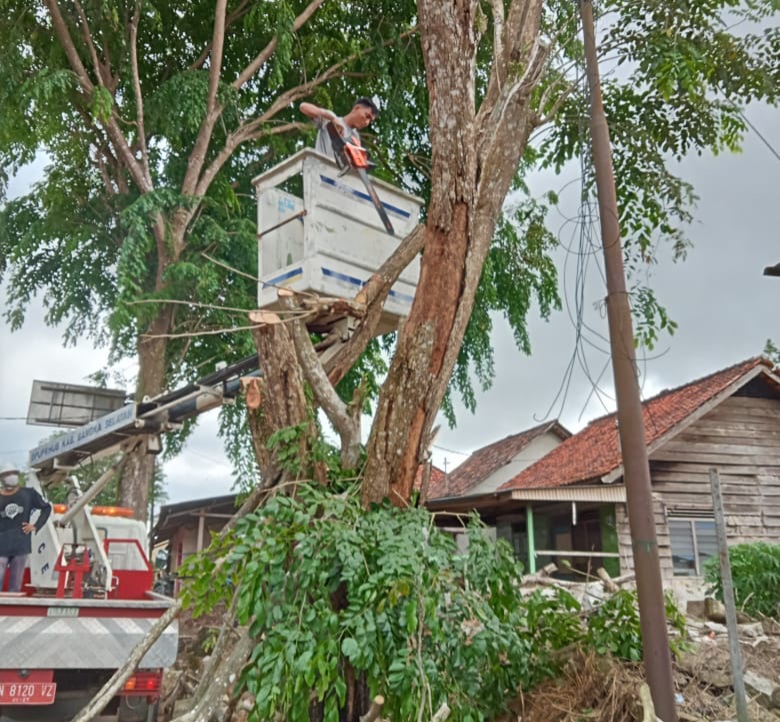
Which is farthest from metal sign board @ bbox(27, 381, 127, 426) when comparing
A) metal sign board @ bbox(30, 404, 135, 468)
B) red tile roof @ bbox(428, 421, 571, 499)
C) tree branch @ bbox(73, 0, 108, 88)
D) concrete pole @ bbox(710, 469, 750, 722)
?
red tile roof @ bbox(428, 421, 571, 499)

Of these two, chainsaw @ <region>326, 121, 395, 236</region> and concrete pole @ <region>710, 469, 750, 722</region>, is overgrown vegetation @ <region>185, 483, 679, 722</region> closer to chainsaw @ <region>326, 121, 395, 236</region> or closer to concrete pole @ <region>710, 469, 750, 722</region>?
concrete pole @ <region>710, 469, 750, 722</region>

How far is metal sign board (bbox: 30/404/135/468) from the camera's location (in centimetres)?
743

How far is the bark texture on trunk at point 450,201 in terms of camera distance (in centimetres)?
490

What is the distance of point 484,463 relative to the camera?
23719mm

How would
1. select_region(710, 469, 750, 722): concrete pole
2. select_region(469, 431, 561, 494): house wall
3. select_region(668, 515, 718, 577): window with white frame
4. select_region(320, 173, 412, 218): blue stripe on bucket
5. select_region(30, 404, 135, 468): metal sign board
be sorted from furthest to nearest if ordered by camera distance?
select_region(469, 431, 561, 494): house wall < select_region(668, 515, 718, 577): window with white frame < select_region(30, 404, 135, 468): metal sign board < select_region(320, 173, 412, 218): blue stripe on bucket < select_region(710, 469, 750, 722): concrete pole

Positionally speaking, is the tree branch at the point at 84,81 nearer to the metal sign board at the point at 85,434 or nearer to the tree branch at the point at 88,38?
the tree branch at the point at 88,38

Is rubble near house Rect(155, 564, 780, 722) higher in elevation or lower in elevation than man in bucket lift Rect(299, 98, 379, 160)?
lower

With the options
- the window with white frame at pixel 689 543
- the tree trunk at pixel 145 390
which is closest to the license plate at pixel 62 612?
the tree trunk at pixel 145 390

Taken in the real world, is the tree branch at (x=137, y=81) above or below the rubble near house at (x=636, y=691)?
above

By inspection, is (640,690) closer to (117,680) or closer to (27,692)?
(117,680)

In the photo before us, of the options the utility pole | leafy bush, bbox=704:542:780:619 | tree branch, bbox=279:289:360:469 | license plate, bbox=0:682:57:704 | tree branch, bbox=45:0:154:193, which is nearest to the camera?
the utility pole

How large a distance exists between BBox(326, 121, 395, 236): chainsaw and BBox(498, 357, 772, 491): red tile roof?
30.9 feet

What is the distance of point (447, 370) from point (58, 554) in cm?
463

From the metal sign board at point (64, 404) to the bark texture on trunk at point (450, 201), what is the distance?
4.94 metres
